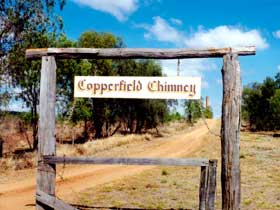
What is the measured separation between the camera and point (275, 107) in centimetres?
5334

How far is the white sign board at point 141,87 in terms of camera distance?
9.20m

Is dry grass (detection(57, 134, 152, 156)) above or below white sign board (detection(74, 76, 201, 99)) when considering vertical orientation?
below

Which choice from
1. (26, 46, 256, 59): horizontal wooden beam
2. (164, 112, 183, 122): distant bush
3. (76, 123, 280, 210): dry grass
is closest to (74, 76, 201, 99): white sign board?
(26, 46, 256, 59): horizontal wooden beam

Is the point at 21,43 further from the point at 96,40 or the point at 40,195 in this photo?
the point at 96,40

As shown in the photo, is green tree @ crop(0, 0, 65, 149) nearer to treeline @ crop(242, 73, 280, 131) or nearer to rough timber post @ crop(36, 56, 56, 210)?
rough timber post @ crop(36, 56, 56, 210)

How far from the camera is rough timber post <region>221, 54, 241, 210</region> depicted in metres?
8.83

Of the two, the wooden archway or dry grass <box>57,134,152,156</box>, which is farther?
dry grass <box>57,134,152,156</box>

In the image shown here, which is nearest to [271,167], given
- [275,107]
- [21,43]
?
[21,43]

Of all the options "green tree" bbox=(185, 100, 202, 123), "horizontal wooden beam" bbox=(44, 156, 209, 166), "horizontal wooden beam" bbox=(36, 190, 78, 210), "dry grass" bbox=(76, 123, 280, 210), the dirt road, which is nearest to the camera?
"horizontal wooden beam" bbox=(44, 156, 209, 166)

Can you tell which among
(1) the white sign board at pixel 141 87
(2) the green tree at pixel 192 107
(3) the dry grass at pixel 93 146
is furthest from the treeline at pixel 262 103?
(1) the white sign board at pixel 141 87

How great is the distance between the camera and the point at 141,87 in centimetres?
930

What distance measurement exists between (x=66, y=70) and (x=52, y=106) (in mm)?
21645

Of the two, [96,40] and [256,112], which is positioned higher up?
[96,40]

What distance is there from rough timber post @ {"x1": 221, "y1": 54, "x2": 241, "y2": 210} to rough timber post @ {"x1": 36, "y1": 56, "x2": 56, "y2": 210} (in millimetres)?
3434
